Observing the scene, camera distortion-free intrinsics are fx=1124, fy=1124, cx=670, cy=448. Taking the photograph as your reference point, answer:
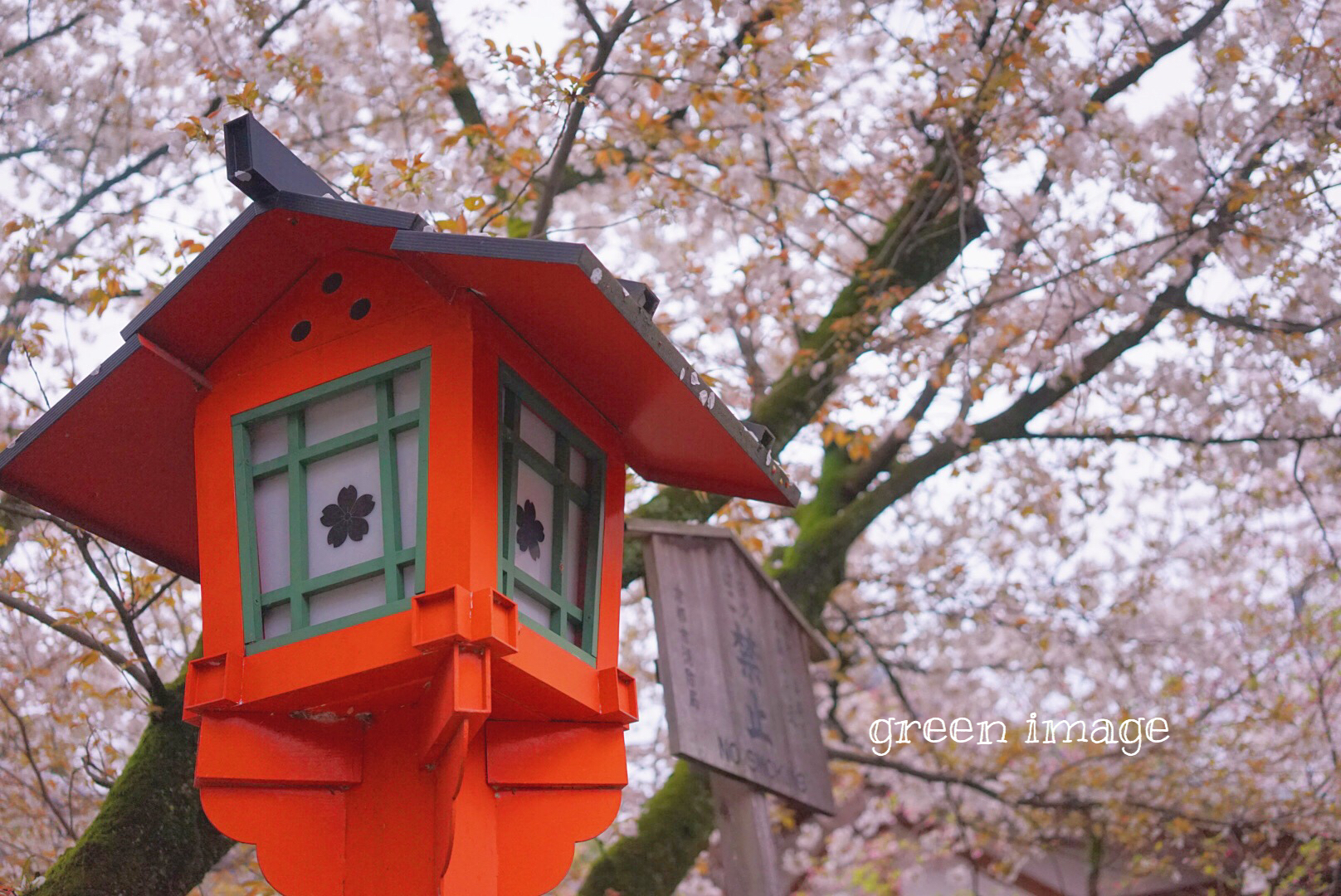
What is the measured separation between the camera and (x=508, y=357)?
2744 mm

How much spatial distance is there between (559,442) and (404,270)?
59cm

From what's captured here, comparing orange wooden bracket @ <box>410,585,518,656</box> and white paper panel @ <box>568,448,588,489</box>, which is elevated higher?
white paper panel @ <box>568,448,588,489</box>

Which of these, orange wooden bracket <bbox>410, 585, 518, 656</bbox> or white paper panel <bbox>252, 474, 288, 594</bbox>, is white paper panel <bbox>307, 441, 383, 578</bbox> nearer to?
white paper panel <bbox>252, 474, 288, 594</bbox>

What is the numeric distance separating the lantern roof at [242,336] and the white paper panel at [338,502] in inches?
17.6

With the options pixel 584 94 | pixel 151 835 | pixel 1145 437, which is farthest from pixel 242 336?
pixel 1145 437

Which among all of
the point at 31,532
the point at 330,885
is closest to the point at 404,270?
the point at 330,885

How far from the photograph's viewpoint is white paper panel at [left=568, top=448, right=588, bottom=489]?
2996mm

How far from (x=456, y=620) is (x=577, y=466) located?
0.85 m

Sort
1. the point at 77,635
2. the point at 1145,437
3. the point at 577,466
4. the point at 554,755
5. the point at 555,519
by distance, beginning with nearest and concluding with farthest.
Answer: the point at 554,755, the point at 555,519, the point at 577,466, the point at 77,635, the point at 1145,437

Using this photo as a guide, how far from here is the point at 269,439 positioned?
2.79 meters

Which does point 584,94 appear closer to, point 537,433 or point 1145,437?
point 537,433

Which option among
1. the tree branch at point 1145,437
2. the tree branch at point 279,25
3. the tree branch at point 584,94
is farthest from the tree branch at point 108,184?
the tree branch at point 1145,437

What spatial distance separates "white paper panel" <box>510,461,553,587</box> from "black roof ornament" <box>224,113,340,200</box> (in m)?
0.85

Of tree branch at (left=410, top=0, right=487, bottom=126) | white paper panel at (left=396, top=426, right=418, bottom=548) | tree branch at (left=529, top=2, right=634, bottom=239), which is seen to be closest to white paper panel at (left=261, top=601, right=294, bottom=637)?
white paper panel at (left=396, top=426, right=418, bottom=548)
